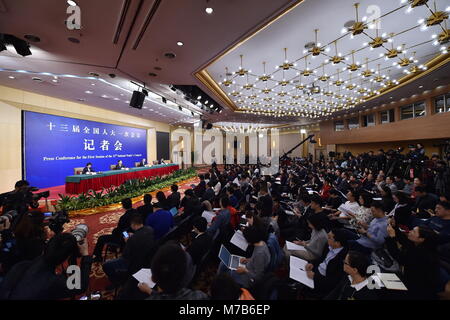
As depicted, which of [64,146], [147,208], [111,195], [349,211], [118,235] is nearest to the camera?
Answer: [118,235]

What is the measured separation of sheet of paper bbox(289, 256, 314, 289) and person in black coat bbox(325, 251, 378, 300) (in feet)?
0.90

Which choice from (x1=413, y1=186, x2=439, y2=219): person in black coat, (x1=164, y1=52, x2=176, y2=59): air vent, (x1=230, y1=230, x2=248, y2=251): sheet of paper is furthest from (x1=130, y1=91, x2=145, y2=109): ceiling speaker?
(x1=413, y1=186, x2=439, y2=219): person in black coat

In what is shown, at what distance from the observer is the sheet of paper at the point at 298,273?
1751mm

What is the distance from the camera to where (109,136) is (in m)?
10.9

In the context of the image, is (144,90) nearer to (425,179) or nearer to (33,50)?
(33,50)

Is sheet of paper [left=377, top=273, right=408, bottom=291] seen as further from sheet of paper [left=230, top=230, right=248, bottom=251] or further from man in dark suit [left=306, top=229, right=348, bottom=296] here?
sheet of paper [left=230, top=230, right=248, bottom=251]

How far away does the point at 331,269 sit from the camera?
5.99 feet

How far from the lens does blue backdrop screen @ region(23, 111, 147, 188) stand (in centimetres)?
727

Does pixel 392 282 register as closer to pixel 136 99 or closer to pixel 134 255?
pixel 134 255

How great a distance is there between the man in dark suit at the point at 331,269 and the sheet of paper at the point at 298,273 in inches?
2.1

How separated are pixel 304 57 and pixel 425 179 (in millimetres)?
5095

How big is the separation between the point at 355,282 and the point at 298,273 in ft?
1.65

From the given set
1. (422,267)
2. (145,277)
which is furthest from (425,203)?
(145,277)

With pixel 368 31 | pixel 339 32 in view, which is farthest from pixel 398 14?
pixel 339 32
